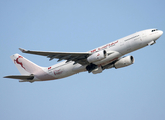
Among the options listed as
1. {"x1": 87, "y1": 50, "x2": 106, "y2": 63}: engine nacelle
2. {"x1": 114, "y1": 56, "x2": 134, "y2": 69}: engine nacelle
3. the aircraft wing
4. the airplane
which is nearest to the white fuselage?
the airplane

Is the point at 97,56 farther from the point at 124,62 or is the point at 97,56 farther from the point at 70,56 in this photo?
the point at 124,62

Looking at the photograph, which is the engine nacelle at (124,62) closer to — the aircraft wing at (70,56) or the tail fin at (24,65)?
the aircraft wing at (70,56)

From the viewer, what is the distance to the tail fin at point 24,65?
149 ft

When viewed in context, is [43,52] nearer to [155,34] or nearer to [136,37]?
[136,37]

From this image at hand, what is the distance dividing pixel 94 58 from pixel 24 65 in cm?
1422

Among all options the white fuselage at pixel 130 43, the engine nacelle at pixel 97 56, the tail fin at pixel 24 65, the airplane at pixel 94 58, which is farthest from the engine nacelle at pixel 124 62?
the tail fin at pixel 24 65

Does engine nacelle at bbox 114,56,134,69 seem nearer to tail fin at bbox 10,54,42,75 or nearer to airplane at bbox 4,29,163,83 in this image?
airplane at bbox 4,29,163,83

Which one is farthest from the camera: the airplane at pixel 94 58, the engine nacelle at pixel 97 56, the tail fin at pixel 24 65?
the tail fin at pixel 24 65

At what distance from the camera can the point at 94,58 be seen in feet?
125

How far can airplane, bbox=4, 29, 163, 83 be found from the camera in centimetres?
3819

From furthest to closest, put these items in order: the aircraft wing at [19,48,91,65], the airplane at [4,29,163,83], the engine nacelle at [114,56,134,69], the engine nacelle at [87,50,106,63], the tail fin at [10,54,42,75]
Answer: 1. the tail fin at [10,54,42,75]
2. the engine nacelle at [114,56,134,69]
3. the airplane at [4,29,163,83]
4. the engine nacelle at [87,50,106,63]
5. the aircraft wing at [19,48,91,65]

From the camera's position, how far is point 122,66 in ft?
142

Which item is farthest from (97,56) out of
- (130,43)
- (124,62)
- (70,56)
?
(124,62)

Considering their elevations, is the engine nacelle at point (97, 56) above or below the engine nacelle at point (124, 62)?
below
